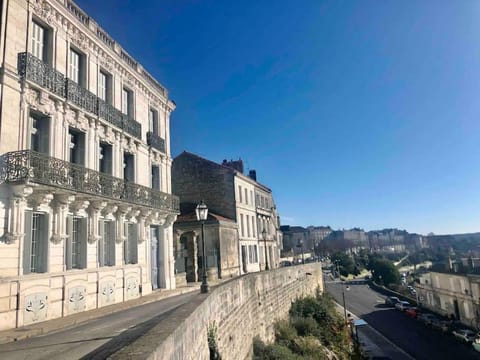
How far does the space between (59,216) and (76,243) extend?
161 cm

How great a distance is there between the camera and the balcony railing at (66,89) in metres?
10.7

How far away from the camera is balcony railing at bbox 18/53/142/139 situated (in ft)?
35.0

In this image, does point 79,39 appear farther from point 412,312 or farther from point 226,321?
point 412,312

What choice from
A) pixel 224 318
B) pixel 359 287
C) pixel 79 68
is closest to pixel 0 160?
pixel 79 68

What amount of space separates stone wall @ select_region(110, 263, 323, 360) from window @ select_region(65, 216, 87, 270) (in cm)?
522

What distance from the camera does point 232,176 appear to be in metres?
29.3

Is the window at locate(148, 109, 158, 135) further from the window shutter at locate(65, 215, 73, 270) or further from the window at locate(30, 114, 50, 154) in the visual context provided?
the window shutter at locate(65, 215, 73, 270)

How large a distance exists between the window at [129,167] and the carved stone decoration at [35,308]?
6.90 meters

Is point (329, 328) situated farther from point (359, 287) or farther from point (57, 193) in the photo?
point (359, 287)

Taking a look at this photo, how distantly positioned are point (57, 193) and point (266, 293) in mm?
9651

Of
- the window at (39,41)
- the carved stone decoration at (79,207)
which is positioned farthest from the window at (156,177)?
the window at (39,41)

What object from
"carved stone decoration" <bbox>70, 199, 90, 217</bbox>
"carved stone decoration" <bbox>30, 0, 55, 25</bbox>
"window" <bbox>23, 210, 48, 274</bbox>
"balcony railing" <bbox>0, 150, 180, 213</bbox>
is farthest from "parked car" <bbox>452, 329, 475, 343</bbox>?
"carved stone decoration" <bbox>30, 0, 55, 25</bbox>

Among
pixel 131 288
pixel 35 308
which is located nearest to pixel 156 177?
pixel 131 288

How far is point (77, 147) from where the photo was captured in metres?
13.1
